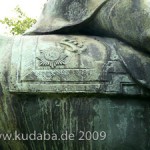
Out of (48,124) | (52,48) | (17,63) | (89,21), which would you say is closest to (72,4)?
(89,21)

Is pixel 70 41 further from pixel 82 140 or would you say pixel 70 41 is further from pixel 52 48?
pixel 82 140

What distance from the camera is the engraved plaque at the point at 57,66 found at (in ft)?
6.93

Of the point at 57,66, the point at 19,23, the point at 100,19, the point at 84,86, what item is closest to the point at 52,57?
the point at 57,66

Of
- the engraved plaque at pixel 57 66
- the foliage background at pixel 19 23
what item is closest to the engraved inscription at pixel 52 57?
the engraved plaque at pixel 57 66

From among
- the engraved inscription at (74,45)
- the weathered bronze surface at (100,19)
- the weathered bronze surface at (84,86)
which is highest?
the weathered bronze surface at (100,19)

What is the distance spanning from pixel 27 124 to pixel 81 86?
35 cm

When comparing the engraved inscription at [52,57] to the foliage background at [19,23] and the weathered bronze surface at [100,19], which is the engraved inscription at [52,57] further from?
the foliage background at [19,23]

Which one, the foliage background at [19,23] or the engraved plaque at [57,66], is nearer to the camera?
the engraved plaque at [57,66]

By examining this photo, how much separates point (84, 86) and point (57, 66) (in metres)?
0.17

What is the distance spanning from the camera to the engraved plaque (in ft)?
6.93

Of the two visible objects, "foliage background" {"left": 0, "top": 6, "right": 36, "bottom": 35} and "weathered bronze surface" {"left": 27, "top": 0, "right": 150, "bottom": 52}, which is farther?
"foliage background" {"left": 0, "top": 6, "right": 36, "bottom": 35}

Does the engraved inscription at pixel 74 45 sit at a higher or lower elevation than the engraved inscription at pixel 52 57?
higher

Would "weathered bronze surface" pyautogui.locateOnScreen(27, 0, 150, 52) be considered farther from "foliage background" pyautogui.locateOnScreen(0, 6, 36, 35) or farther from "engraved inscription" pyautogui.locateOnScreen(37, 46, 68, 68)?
"foliage background" pyautogui.locateOnScreen(0, 6, 36, 35)

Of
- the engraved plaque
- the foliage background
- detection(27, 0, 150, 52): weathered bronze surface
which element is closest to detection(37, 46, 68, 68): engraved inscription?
the engraved plaque
